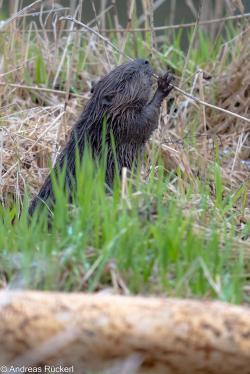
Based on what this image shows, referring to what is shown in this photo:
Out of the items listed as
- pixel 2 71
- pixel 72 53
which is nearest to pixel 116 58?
pixel 72 53

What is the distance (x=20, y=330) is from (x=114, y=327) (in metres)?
0.24

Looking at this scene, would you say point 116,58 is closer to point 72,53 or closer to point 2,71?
point 72,53

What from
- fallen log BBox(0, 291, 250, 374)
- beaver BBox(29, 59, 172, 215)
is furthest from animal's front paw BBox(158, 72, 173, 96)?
fallen log BBox(0, 291, 250, 374)

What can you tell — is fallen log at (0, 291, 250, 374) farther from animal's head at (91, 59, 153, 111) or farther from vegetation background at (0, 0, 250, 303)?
animal's head at (91, 59, 153, 111)

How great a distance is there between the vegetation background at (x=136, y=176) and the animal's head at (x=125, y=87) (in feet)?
0.66

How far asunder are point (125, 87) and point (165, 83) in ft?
0.75

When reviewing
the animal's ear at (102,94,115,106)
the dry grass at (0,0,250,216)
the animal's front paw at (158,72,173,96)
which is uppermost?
the animal's front paw at (158,72,173,96)

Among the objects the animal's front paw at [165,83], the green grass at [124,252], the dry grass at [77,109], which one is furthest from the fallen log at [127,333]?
the animal's front paw at [165,83]

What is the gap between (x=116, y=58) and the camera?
530cm

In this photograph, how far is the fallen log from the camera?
7.57ft

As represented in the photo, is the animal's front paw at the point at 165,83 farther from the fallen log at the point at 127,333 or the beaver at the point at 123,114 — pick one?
the fallen log at the point at 127,333

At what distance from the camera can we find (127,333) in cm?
230

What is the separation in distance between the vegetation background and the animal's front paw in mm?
265

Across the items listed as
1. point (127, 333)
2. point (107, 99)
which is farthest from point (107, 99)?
point (127, 333)
